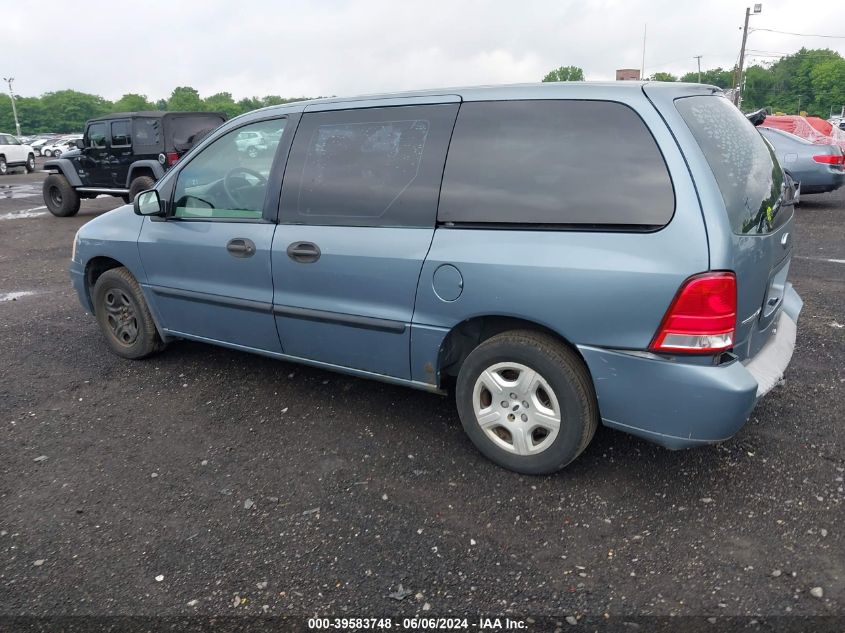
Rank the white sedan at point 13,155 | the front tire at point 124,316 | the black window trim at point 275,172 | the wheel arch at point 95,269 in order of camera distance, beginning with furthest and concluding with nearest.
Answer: the white sedan at point 13,155
the wheel arch at point 95,269
the front tire at point 124,316
the black window trim at point 275,172

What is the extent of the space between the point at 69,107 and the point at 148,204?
13748cm

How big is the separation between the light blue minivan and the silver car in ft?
32.2

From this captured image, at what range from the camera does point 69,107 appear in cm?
12188

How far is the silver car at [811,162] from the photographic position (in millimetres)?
12016

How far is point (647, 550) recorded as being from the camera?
8.96ft

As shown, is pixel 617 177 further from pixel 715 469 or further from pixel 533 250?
pixel 715 469

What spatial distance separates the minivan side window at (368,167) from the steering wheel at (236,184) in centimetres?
26

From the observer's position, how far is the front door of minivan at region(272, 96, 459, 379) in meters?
3.36

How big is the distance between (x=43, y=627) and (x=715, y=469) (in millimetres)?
2913

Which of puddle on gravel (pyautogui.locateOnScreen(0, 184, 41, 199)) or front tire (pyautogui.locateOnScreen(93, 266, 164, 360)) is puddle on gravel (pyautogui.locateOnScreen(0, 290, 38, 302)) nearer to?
front tire (pyautogui.locateOnScreen(93, 266, 164, 360))

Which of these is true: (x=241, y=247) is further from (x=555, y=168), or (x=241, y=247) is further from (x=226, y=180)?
(x=555, y=168)

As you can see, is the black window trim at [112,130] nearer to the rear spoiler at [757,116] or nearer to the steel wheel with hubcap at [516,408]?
the rear spoiler at [757,116]

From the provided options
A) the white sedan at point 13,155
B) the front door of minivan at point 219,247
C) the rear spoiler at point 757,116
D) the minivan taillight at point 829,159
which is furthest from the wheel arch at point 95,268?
the white sedan at point 13,155

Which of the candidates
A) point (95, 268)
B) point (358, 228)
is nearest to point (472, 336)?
point (358, 228)
